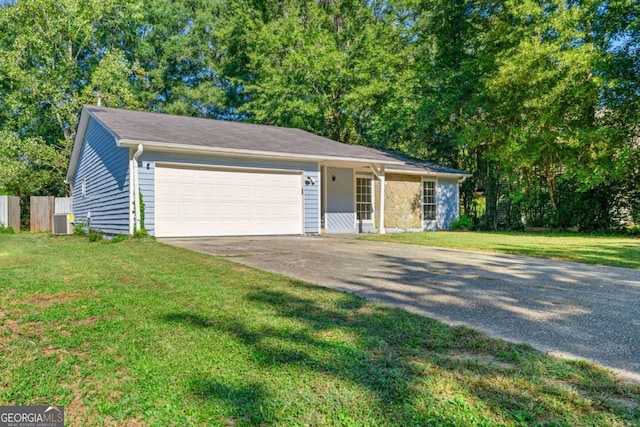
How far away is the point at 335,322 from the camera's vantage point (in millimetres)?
2850

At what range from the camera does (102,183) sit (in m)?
12.0

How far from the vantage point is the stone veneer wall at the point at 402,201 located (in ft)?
47.4

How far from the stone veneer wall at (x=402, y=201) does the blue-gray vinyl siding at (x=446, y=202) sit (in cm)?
93

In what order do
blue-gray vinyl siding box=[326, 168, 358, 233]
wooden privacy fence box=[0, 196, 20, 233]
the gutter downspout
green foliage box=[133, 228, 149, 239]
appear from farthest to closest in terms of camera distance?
1. wooden privacy fence box=[0, 196, 20, 233]
2. blue-gray vinyl siding box=[326, 168, 358, 233]
3. the gutter downspout
4. green foliage box=[133, 228, 149, 239]

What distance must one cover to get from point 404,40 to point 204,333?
72.6ft

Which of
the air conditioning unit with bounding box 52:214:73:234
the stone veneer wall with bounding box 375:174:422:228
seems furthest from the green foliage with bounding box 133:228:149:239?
the stone veneer wall with bounding box 375:174:422:228

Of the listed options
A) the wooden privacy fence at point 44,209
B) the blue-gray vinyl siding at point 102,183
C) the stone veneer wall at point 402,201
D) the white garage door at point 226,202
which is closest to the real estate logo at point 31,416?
the white garage door at point 226,202

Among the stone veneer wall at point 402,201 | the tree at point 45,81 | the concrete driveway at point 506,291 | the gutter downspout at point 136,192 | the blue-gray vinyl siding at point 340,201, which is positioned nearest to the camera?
the concrete driveway at point 506,291

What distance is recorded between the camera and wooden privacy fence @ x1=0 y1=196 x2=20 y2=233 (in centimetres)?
1520

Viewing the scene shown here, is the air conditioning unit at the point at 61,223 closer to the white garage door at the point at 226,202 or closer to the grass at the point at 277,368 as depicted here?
the white garage door at the point at 226,202

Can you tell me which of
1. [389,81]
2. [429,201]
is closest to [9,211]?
[429,201]

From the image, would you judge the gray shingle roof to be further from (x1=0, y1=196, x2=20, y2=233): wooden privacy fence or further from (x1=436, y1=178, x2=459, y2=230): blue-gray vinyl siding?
(x1=0, y1=196, x2=20, y2=233): wooden privacy fence

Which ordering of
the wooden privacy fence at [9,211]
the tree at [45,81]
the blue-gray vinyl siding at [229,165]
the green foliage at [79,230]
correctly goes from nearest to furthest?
the blue-gray vinyl siding at [229,165] < the green foliage at [79,230] < the wooden privacy fence at [9,211] < the tree at [45,81]

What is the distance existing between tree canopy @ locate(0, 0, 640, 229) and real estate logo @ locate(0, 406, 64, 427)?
13.7m
